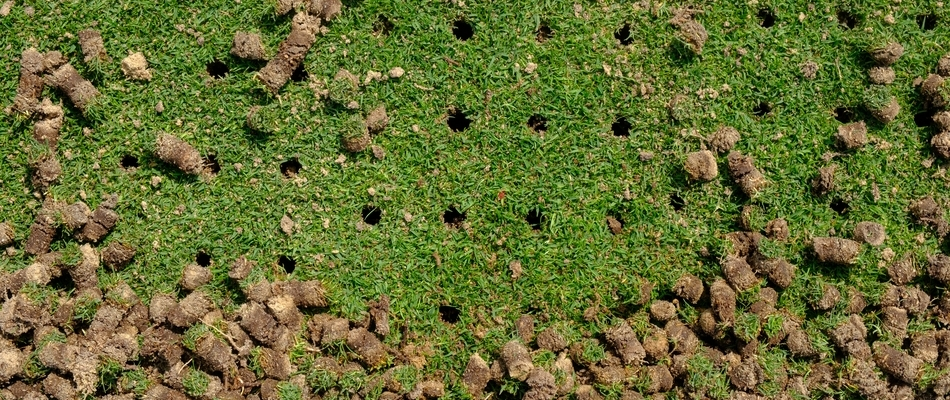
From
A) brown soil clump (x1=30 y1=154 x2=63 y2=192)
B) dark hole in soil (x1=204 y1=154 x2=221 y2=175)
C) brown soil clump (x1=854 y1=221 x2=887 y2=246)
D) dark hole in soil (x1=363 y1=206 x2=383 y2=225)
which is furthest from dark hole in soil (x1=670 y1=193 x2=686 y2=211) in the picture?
brown soil clump (x1=30 y1=154 x2=63 y2=192)

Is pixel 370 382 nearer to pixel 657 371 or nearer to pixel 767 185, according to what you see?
pixel 657 371

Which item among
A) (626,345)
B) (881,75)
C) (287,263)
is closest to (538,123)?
(626,345)

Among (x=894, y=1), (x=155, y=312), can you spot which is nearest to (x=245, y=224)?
(x=155, y=312)

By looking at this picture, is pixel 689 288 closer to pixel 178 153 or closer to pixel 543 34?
pixel 543 34

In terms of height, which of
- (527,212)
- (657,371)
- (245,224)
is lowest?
(657,371)

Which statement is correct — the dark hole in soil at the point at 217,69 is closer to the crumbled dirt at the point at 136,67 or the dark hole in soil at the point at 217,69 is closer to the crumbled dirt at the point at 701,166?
the crumbled dirt at the point at 136,67

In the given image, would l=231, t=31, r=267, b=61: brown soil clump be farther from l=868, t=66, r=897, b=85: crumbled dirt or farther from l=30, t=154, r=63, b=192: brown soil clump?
l=868, t=66, r=897, b=85: crumbled dirt
